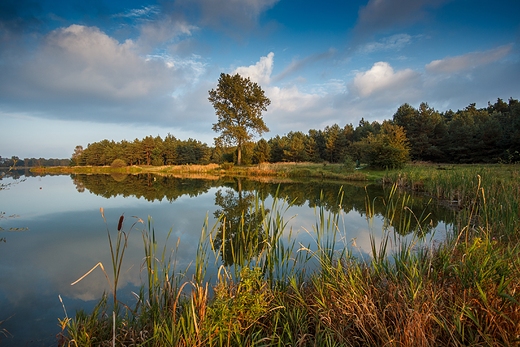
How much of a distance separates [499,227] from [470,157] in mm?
35324

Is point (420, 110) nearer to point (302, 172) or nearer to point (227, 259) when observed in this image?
point (302, 172)

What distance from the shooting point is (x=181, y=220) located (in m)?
8.00

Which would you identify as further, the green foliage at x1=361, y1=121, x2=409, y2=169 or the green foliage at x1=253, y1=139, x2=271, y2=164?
the green foliage at x1=253, y1=139, x2=271, y2=164

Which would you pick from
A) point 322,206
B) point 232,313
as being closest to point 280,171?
point 322,206

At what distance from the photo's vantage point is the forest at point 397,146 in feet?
83.8

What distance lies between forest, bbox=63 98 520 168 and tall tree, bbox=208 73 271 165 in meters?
1.74

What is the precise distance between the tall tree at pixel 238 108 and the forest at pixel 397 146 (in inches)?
68.6

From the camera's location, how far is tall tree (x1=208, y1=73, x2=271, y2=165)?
101ft

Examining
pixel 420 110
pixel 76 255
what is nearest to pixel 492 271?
pixel 76 255

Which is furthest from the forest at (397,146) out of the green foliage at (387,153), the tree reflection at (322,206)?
the tree reflection at (322,206)

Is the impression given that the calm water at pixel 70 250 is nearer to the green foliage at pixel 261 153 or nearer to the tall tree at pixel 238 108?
the tall tree at pixel 238 108

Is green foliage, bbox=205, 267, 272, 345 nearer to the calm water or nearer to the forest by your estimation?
the calm water

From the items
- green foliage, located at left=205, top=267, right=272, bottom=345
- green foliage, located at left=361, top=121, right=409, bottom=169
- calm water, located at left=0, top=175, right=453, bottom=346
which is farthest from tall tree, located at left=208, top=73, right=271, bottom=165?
green foliage, located at left=205, top=267, right=272, bottom=345

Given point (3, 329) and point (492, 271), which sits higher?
point (492, 271)
